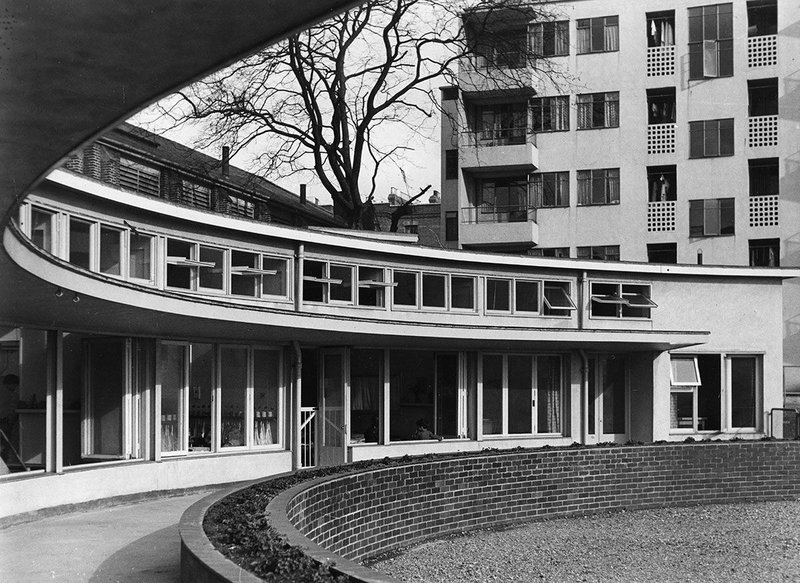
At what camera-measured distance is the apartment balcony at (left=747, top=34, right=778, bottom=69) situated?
4592cm

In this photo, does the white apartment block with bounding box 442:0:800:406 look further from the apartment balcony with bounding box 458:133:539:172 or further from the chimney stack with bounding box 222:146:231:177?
the chimney stack with bounding box 222:146:231:177

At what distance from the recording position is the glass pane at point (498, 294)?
24656 millimetres

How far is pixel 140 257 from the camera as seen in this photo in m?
17.2

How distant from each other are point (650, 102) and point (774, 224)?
719 cm

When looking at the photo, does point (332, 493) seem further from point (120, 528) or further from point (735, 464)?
point (735, 464)

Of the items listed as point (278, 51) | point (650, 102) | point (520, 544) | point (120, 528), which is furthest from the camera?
point (650, 102)

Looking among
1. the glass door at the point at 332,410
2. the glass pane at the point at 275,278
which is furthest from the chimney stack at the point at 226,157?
the glass pane at the point at 275,278

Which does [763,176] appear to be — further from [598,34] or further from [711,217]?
[598,34]

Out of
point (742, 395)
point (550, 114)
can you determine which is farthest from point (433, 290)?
point (550, 114)

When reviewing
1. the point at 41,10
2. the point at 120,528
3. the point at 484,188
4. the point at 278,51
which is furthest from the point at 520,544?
the point at 484,188

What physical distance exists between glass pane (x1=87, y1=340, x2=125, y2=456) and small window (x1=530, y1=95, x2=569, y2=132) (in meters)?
34.5

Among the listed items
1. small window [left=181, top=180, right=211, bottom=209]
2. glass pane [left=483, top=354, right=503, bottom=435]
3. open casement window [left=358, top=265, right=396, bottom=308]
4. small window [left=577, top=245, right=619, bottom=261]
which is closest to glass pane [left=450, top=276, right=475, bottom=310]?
glass pane [left=483, top=354, right=503, bottom=435]

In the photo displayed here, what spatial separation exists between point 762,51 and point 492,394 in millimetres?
26986

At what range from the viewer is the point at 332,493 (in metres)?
13.9
